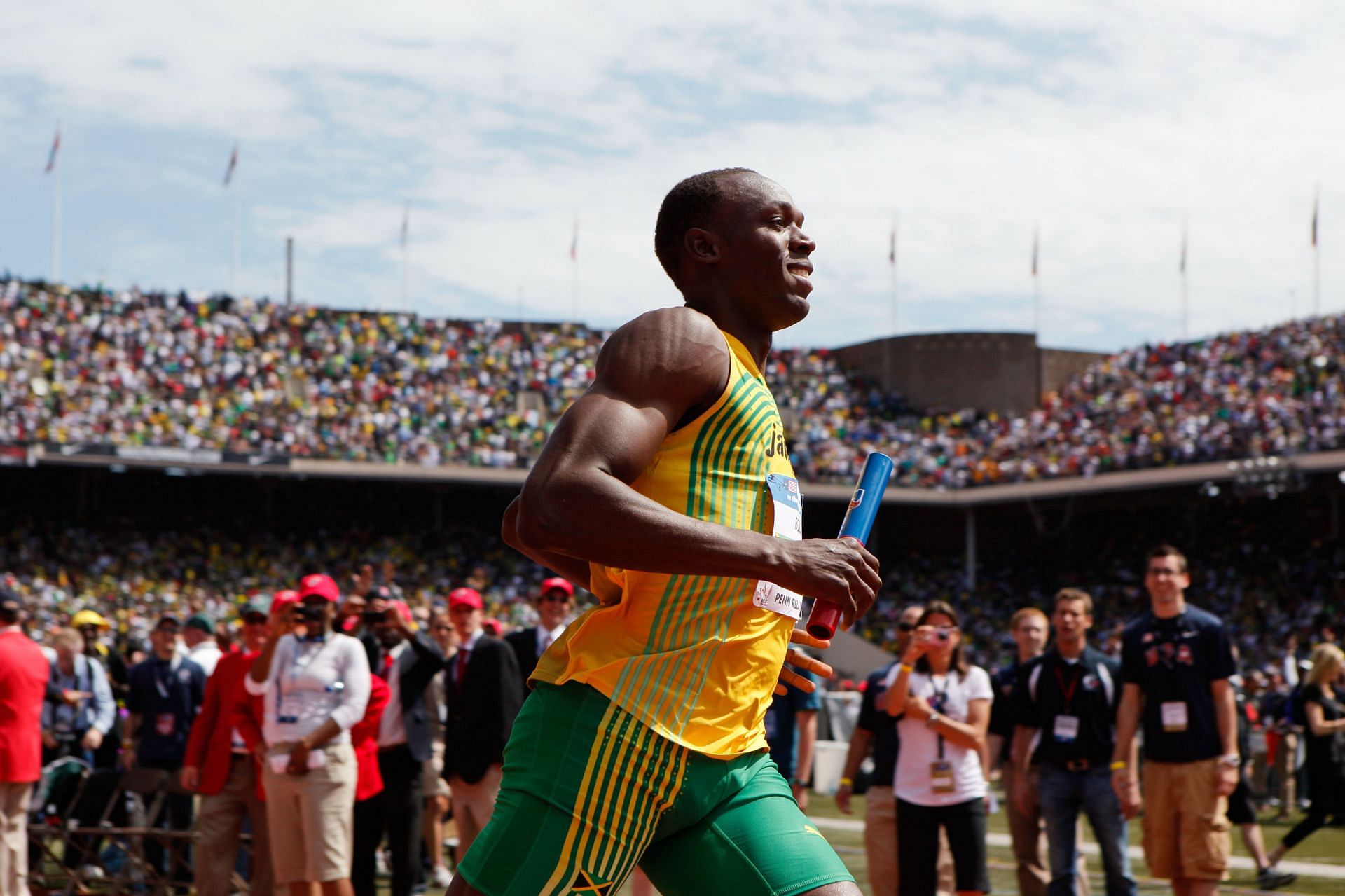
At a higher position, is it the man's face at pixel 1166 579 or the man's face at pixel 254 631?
the man's face at pixel 1166 579

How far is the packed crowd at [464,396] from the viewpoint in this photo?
35000 millimetres

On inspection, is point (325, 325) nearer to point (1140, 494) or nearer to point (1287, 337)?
point (1140, 494)

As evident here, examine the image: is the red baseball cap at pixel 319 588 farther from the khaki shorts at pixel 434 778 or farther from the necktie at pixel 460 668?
the khaki shorts at pixel 434 778

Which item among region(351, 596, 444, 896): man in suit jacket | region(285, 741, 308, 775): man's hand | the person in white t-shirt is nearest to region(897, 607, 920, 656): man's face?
the person in white t-shirt

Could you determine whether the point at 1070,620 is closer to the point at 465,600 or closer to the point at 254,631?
the point at 465,600

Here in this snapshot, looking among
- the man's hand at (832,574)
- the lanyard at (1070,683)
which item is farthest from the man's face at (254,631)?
the man's hand at (832,574)

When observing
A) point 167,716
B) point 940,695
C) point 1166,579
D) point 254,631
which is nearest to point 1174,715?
point 1166,579

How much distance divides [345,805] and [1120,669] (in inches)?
157

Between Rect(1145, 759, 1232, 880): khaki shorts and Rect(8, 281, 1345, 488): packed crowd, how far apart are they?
25.5 m

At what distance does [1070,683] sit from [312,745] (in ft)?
12.7

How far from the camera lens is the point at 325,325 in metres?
40.9

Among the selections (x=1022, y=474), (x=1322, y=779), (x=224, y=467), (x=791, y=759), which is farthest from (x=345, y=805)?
(x=1022, y=474)

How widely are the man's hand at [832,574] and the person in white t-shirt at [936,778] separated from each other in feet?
16.8

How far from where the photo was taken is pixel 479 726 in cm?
834
